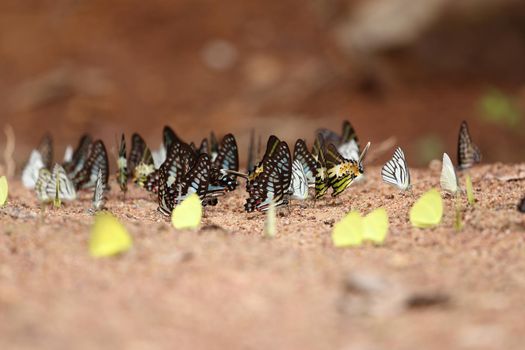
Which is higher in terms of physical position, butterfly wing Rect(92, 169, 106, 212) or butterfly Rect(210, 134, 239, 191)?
butterfly Rect(210, 134, 239, 191)

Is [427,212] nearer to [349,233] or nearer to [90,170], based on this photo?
[349,233]

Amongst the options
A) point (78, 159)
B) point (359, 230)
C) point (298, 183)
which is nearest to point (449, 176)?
point (298, 183)

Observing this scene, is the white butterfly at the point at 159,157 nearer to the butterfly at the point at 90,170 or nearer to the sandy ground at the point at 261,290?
the butterfly at the point at 90,170

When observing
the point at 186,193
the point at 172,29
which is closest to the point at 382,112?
the point at 172,29

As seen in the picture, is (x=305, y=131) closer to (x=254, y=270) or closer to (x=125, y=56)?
(x=125, y=56)

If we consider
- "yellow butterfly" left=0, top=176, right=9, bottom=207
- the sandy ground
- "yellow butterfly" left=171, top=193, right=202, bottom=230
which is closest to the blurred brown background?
"yellow butterfly" left=0, top=176, right=9, bottom=207

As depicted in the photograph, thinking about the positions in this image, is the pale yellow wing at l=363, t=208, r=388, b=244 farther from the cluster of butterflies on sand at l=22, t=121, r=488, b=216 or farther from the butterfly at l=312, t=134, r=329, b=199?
the butterfly at l=312, t=134, r=329, b=199
